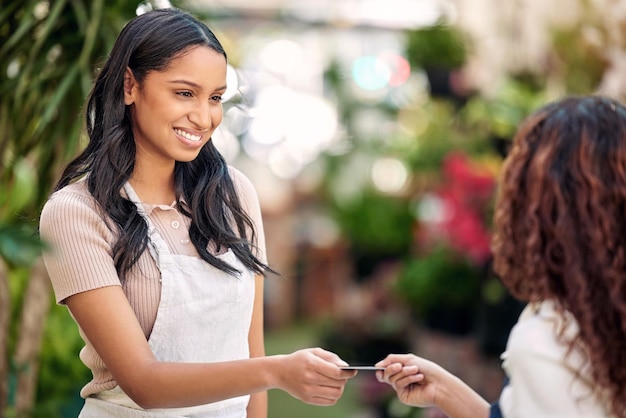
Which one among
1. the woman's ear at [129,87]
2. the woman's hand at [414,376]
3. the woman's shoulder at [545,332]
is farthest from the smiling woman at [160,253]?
the woman's shoulder at [545,332]

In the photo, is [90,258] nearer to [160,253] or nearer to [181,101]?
[160,253]

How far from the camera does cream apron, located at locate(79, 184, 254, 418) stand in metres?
1.64

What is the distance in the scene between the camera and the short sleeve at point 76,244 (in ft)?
5.28

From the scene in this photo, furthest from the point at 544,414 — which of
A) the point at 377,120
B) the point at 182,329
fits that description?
the point at 377,120

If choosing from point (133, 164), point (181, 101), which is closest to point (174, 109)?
point (181, 101)

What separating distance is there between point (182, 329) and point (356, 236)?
400 centimetres

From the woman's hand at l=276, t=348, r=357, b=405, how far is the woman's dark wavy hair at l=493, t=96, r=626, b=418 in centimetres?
31

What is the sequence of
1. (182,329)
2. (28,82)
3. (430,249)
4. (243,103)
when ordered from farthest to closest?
(430,249) → (28,82) → (243,103) → (182,329)

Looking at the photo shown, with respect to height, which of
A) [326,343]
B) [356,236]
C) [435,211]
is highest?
[435,211]

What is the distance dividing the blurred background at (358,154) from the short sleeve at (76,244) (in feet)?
0.17

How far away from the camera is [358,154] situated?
657 cm

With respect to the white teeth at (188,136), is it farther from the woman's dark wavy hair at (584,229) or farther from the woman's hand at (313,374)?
the woman's dark wavy hair at (584,229)

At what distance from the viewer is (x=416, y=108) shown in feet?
19.0

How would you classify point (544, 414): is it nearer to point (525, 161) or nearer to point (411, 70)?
point (525, 161)
